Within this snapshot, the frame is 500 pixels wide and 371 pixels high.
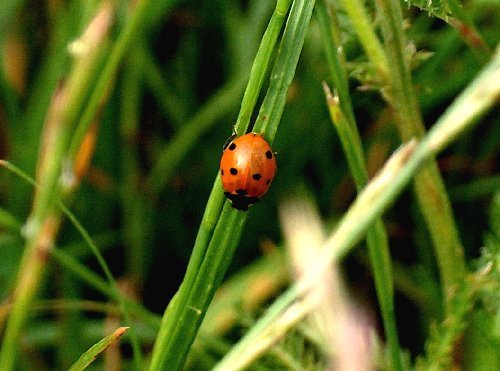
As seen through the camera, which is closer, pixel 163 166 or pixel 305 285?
pixel 305 285

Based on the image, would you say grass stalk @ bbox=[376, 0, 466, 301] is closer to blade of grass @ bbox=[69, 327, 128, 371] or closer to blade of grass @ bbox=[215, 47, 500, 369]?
blade of grass @ bbox=[215, 47, 500, 369]

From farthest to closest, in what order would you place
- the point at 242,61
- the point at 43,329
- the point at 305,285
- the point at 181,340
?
the point at 242,61, the point at 43,329, the point at 181,340, the point at 305,285

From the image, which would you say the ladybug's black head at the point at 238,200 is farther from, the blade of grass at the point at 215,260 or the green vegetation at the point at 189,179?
the green vegetation at the point at 189,179

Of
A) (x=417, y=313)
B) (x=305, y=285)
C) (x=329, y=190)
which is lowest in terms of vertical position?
→ (x=417, y=313)

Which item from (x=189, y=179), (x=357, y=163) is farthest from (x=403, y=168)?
(x=189, y=179)

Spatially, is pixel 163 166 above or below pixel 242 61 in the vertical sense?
below

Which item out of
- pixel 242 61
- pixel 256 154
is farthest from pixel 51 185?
pixel 242 61

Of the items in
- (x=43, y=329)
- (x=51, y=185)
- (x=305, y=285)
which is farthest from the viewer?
(x=43, y=329)

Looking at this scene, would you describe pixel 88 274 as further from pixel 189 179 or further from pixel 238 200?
pixel 189 179

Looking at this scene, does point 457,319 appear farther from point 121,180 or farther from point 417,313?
point 121,180
